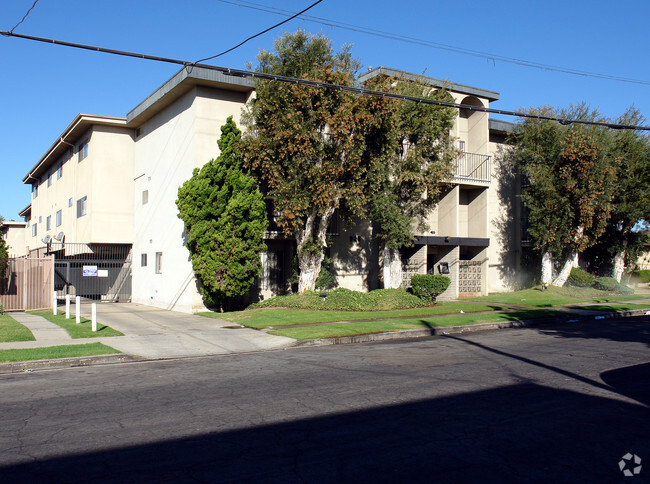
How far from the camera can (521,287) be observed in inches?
1201

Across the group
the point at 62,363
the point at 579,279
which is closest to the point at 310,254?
the point at 62,363

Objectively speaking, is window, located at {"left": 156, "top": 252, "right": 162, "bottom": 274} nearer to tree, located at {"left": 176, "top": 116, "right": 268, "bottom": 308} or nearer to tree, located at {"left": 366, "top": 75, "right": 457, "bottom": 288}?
tree, located at {"left": 176, "top": 116, "right": 268, "bottom": 308}

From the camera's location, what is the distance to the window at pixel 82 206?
96.1 ft

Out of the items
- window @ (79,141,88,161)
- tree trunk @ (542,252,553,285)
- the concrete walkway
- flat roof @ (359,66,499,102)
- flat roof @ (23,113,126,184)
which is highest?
flat roof @ (359,66,499,102)

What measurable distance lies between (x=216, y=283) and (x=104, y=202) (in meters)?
11.1

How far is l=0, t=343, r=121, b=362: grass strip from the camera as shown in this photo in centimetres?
1119

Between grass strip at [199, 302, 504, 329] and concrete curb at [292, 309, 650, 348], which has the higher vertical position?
grass strip at [199, 302, 504, 329]

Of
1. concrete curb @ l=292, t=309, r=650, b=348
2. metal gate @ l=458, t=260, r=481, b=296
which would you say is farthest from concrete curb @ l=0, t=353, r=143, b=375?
metal gate @ l=458, t=260, r=481, b=296

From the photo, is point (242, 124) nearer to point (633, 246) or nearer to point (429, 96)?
point (429, 96)

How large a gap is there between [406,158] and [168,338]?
12.3 m

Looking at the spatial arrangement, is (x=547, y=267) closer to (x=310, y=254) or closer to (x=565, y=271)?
(x=565, y=271)

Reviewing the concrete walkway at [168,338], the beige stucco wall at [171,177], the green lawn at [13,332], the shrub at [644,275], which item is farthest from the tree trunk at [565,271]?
the green lawn at [13,332]

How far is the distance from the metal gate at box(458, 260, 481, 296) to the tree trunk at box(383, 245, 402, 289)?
5.49 meters

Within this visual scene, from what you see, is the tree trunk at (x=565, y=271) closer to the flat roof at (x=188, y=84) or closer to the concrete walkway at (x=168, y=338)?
the flat roof at (x=188, y=84)
